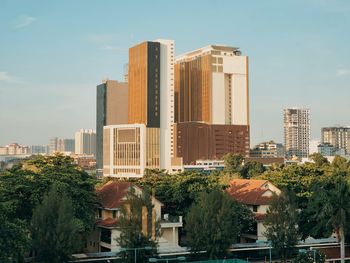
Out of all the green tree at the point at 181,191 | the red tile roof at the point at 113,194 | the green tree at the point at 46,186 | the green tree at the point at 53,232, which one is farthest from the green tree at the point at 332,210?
the green tree at the point at 53,232

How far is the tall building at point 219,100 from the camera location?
470ft

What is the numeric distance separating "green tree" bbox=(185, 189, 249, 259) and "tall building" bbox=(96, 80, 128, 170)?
5617 inches

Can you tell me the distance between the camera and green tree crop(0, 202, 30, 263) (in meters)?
25.3

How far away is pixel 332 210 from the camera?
34000 mm

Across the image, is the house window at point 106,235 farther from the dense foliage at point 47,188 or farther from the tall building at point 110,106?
the tall building at point 110,106

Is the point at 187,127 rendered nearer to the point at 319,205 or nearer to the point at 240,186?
the point at 240,186

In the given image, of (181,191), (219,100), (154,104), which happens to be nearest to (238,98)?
(219,100)

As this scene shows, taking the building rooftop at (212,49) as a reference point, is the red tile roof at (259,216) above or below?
below

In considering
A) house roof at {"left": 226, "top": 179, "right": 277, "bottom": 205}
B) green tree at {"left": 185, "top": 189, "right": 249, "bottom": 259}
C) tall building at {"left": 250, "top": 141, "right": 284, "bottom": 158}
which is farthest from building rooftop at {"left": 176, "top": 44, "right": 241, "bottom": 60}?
green tree at {"left": 185, "top": 189, "right": 249, "bottom": 259}

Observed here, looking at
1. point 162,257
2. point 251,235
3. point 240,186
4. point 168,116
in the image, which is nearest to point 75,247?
point 162,257

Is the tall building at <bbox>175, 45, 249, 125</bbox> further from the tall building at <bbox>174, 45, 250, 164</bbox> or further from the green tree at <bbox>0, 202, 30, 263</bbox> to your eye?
the green tree at <bbox>0, 202, 30, 263</bbox>

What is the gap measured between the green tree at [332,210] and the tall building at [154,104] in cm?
9112

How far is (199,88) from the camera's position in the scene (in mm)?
151750

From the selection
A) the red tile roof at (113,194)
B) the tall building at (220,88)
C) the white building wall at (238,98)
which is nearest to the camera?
the red tile roof at (113,194)
